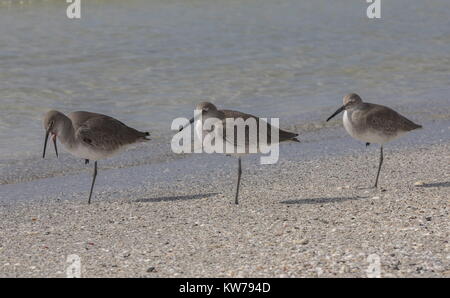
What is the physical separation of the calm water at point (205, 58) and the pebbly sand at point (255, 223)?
2.06m

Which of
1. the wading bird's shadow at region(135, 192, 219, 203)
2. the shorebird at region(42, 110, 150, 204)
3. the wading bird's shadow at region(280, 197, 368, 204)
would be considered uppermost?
the shorebird at region(42, 110, 150, 204)

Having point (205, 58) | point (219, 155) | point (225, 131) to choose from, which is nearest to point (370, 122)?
point (225, 131)

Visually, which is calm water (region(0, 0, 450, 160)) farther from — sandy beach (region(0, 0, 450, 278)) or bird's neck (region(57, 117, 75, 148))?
bird's neck (region(57, 117, 75, 148))

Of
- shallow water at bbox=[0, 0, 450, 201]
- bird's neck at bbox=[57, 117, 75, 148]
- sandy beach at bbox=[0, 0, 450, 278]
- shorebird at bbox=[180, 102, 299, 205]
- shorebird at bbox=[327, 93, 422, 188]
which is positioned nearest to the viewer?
sandy beach at bbox=[0, 0, 450, 278]

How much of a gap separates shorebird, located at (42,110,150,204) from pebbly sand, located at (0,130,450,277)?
Result: 0.48 meters

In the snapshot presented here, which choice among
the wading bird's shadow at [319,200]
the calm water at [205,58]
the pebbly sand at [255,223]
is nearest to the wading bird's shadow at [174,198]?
the pebbly sand at [255,223]

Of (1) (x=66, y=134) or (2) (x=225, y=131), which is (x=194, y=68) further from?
(2) (x=225, y=131)

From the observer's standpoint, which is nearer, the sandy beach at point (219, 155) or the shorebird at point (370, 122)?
the sandy beach at point (219, 155)

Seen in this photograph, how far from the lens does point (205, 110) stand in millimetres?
7520

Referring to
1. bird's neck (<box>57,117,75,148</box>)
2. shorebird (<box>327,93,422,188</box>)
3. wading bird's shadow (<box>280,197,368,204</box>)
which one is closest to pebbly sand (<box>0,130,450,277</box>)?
wading bird's shadow (<box>280,197,368,204</box>)

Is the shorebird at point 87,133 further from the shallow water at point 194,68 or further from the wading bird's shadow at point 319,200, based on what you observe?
the wading bird's shadow at point 319,200

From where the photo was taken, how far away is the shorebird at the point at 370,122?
7.82 metres

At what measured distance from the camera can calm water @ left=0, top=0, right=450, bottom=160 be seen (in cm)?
1153
